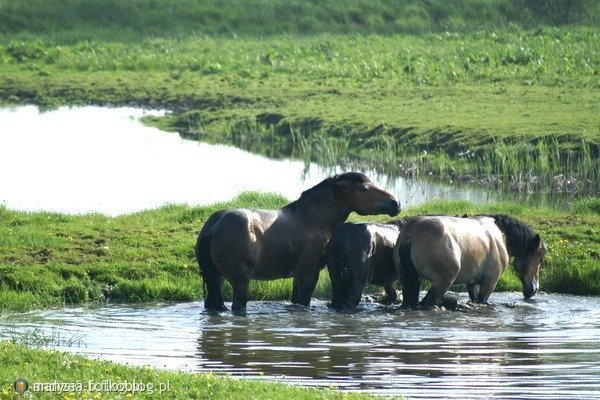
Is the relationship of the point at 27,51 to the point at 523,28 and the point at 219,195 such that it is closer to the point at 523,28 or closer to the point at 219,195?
the point at 523,28

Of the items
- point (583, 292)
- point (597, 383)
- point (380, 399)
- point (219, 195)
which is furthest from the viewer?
point (219, 195)

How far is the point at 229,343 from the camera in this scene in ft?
40.9

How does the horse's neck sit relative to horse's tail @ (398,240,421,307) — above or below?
above

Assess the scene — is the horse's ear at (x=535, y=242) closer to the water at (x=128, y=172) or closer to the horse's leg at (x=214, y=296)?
the horse's leg at (x=214, y=296)

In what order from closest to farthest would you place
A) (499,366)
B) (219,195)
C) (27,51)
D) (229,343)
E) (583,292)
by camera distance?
(499,366)
(229,343)
(583,292)
(219,195)
(27,51)

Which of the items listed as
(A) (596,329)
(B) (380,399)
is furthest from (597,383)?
(A) (596,329)

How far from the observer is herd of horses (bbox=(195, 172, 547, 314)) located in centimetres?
1417

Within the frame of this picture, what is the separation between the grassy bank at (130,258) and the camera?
577 inches

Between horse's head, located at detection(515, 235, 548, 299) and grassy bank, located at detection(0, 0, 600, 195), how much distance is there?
726 centimetres

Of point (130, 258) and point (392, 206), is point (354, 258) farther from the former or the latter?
point (130, 258)

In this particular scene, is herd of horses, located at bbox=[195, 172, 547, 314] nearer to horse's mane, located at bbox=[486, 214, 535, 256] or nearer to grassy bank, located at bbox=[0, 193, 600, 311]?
horse's mane, located at bbox=[486, 214, 535, 256]

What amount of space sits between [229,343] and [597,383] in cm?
358

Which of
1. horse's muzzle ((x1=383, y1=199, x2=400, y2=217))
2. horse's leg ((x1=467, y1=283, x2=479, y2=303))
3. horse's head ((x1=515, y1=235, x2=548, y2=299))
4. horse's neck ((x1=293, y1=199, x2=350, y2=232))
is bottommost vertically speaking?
horse's leg ((x1=467, y1=283, x2=479, y2=303))

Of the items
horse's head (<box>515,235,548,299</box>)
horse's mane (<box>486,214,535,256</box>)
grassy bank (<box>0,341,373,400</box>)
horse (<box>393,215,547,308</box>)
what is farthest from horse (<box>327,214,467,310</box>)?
grassy bank (<box>0,341,373,400</box>)
